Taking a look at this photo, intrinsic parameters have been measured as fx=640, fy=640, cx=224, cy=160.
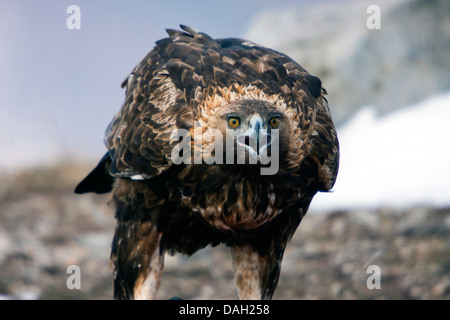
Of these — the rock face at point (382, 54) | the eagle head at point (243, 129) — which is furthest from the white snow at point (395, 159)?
the eagle head at point (243, 129)

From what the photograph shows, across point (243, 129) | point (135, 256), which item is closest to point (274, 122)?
point (243, 129)

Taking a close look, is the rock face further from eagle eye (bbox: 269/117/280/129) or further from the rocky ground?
eagle eye (bbox: 269/117/280/129)

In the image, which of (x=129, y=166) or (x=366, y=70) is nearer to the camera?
(x=129, y=166)

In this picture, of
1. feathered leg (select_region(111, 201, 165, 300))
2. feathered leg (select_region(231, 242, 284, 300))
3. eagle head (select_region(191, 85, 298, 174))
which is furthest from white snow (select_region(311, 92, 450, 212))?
eagle head (select_region(191, 85, 298, 174))

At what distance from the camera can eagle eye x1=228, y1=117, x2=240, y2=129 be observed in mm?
3956

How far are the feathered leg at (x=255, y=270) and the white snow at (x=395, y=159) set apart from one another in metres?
4.69

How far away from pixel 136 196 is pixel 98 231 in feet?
18.9

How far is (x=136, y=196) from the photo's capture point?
4688 millimetres

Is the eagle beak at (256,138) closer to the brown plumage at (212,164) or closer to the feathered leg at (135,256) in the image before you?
the brown plumage at (212,164)

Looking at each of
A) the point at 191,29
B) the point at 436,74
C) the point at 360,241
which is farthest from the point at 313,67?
the point at 191,29

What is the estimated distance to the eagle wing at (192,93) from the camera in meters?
4.33

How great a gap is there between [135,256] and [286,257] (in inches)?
181

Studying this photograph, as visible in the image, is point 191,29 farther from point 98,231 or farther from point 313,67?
point 313,67

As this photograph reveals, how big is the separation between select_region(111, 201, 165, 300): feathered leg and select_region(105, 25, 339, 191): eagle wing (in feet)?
1.23
